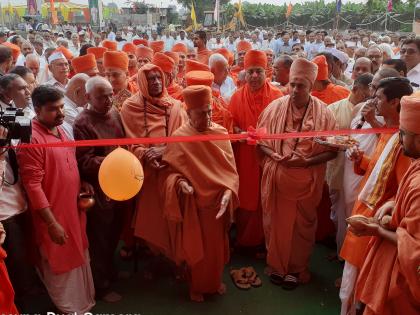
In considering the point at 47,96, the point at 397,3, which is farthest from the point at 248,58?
the point at 397,3

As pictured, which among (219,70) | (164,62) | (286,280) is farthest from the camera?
(219,70)

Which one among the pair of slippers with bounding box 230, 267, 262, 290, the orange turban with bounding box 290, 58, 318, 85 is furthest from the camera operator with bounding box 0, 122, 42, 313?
the orange turban with bounding box 290, 58, 318, 85

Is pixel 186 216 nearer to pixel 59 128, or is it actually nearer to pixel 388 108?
pixel 59 128

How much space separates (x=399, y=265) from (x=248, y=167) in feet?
8.23

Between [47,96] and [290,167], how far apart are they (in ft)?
7.27

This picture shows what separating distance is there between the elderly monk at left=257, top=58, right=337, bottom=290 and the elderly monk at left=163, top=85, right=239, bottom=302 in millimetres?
494

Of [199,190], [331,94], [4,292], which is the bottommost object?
[4,292]

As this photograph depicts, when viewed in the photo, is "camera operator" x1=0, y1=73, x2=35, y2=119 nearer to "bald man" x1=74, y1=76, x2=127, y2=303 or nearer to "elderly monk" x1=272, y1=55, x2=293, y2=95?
"bald man" x1=74, y1=76, x2=127, y2=303

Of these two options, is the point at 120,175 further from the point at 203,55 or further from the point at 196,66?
the point at 203,55

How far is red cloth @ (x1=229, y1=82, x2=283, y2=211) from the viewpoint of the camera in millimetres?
4559

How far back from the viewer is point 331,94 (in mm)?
5082

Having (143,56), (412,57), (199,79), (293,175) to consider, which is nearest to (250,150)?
(293,175)

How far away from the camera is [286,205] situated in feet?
12.8

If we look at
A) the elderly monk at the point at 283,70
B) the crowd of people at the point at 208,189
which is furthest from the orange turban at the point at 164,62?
the elderly monk at the point at 283,70
